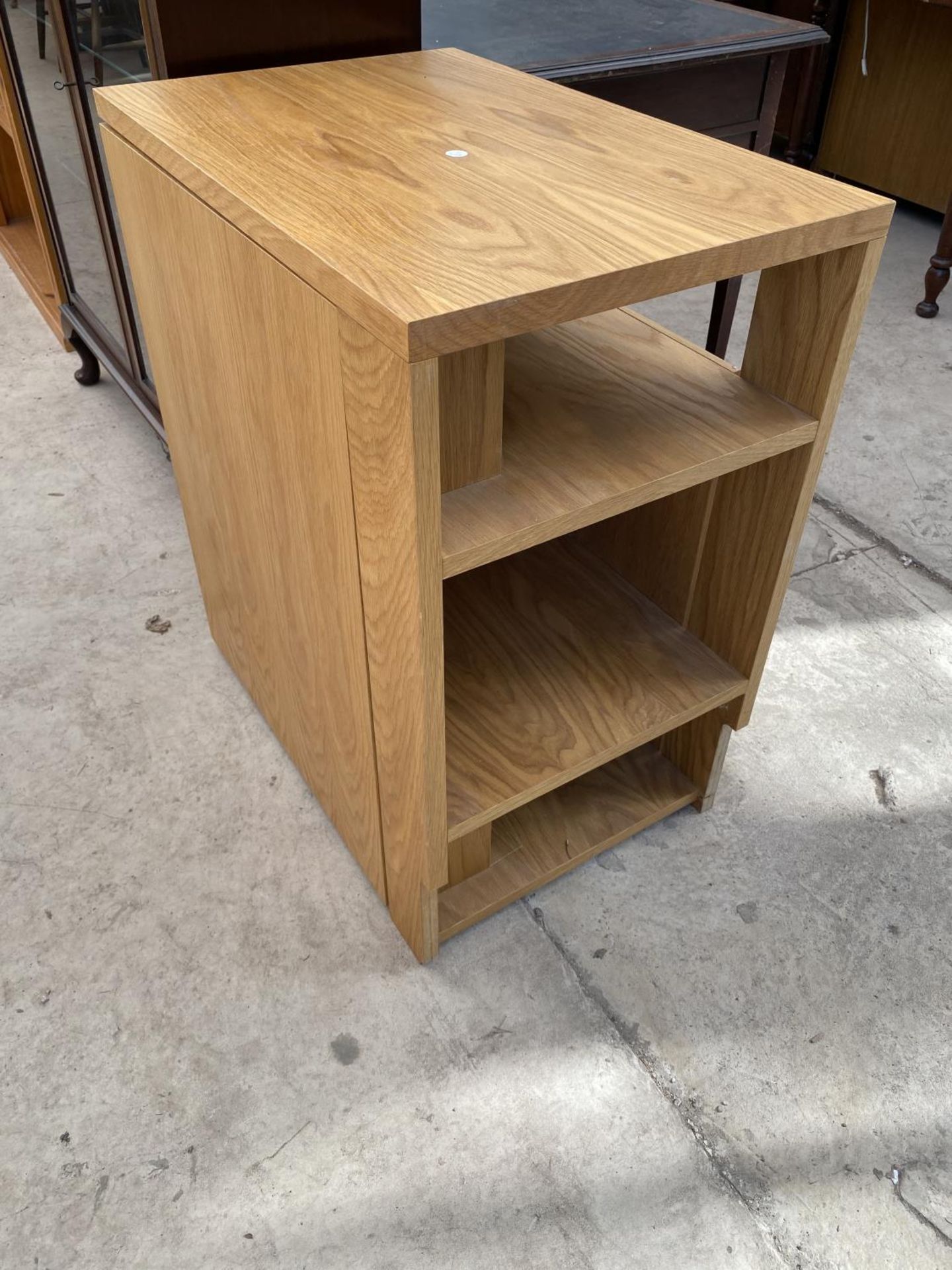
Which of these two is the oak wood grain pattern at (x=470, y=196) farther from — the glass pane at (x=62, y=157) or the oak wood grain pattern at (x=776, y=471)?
the glass pane at (x=62, y=157)

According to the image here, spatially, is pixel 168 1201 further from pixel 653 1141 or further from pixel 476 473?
pixel 476 473

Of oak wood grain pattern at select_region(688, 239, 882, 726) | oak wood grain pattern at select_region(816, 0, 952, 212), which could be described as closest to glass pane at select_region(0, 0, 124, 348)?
oak wood grain pattern at select_region(688, 239, 882, 726)

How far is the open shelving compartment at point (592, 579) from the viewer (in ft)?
2.80

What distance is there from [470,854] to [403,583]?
0.49 metres

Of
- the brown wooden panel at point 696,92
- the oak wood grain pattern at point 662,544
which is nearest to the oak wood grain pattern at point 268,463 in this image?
the oak wood grain pattern at point 662,544

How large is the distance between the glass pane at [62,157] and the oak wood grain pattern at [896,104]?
2.51 m

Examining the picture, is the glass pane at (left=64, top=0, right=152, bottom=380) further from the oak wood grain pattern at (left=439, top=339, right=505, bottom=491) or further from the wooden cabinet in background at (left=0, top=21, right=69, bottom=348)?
the oak wood grain pattern at (left=439, top=339, right=505, bottom=491)

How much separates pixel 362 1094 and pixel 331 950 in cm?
18

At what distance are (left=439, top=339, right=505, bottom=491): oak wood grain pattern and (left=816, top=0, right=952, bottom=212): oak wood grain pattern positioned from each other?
2.84 metres

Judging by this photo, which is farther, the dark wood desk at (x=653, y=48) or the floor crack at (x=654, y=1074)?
the dark wood desk at (x=653, y=48)

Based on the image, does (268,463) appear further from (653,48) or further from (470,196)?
(653,48)

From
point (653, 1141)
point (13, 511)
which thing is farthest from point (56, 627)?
point (653, 1141)

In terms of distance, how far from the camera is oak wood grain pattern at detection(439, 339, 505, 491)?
2.60ft

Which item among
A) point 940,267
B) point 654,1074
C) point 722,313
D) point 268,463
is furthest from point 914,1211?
point 940,267
